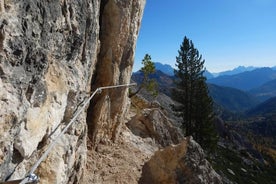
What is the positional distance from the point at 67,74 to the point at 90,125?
790 cm

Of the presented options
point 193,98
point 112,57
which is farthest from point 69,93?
point 193,98

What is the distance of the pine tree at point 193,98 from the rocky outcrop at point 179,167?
Result: 25513 millimetres

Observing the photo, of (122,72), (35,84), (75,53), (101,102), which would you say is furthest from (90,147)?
(35,84)

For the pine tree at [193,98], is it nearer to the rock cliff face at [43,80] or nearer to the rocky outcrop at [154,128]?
the rocky outcrop at [154,128]

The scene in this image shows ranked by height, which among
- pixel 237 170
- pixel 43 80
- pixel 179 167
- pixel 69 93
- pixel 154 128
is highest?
pixel 43 80

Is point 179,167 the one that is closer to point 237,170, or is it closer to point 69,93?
point 69,93

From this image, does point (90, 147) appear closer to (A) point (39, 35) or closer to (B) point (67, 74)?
(B) point (67, 74)

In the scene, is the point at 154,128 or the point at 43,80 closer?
the point at 43,80

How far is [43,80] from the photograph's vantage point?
782 cm

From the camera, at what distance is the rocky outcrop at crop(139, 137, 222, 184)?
52.3 ft

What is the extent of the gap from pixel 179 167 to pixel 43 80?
11043 mm

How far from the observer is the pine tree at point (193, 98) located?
4212 centimetres

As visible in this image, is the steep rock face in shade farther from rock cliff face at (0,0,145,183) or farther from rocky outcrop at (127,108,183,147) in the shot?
rocky outcrop at (127,108,183,147)

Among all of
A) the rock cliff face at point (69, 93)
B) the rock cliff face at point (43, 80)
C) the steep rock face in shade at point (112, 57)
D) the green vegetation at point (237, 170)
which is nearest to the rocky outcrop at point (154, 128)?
the rock cliff face at point (69, 93)
